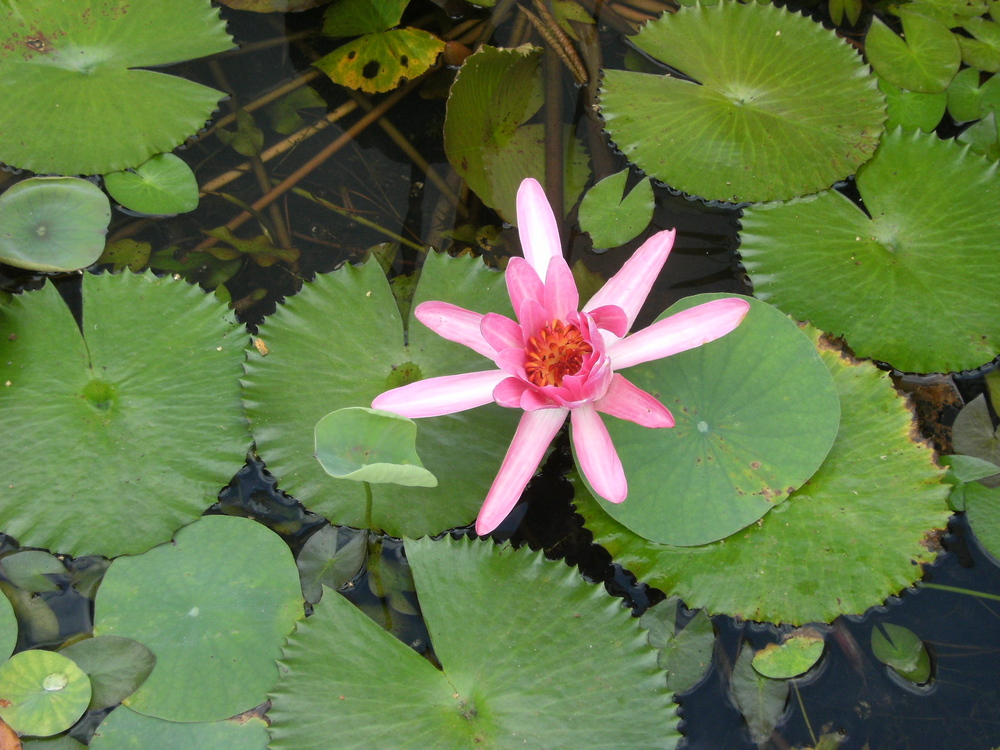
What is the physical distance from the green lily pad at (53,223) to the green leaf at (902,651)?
3.01 metres

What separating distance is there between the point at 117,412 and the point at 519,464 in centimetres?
129

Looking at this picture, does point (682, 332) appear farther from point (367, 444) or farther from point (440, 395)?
point (367, 444)

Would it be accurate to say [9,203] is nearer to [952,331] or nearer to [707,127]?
[707,127]

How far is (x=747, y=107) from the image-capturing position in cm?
254

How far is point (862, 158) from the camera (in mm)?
2469

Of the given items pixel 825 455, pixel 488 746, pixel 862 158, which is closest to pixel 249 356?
pixel 488 746

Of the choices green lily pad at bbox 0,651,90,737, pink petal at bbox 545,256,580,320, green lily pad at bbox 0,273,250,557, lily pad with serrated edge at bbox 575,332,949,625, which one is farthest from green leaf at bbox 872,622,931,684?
green lily pad at bbox 0,651,90,737

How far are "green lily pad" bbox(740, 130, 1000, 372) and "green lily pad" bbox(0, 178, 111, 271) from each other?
2.38m

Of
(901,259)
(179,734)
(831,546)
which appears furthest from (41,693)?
(901,259)

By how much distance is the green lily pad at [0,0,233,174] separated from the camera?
97.5 inches

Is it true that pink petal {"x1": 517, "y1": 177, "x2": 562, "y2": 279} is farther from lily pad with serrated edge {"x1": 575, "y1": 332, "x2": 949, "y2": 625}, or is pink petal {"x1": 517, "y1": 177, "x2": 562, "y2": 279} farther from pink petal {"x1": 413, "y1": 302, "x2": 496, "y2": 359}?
lily pad with serrated edge {"x1": 575, "y1": 332, "x2": 949, "y2": 625}

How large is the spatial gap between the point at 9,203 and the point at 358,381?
1.51 m

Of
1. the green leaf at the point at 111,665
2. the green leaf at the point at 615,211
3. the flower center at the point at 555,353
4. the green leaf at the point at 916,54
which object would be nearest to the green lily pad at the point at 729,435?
the flower center at the point at 555,353

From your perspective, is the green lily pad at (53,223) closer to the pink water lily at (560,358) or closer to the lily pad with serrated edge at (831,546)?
the pink water lily at (560,358)
